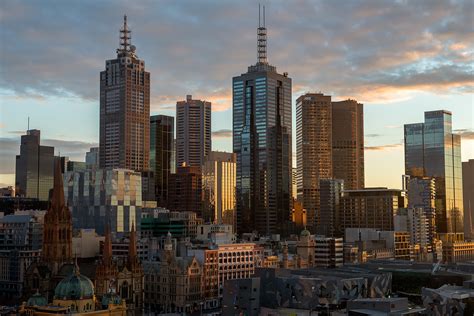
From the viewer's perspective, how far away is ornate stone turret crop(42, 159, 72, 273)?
150875mm

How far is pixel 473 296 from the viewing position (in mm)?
119062

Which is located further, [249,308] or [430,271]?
[430,271]

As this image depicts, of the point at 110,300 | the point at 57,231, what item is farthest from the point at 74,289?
the point at 57,231

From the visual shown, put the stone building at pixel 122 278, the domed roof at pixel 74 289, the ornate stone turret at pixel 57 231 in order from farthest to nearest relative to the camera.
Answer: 1. the ornate stone turret at pixel 57 231
2. the stone building at pixel 122 278
3. the domed roof at pixel 74 289

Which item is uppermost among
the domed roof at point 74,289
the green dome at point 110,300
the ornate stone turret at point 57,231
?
the ornate stone turret at point 57,231

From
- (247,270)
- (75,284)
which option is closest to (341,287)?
(75,284)

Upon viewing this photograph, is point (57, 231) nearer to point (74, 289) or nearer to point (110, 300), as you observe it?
point (110, 300)

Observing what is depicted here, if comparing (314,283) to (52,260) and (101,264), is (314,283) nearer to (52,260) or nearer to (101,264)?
(101,264)

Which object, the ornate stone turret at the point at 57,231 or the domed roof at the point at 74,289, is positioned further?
the ornate stone turret at the point at 57,231

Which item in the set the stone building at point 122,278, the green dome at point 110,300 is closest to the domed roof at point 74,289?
the green dome at point 110,300

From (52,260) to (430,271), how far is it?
267ft

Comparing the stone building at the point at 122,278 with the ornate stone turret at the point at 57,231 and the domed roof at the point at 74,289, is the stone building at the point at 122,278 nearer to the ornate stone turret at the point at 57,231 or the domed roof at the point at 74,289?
the ornate stone turret at the point at 57,231

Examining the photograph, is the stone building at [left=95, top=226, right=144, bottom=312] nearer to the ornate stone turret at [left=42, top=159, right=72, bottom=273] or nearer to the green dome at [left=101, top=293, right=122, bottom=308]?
the ornate stone turret at [left=42, top=159, right=72, bottom=273]

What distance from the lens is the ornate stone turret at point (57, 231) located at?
150875mm
